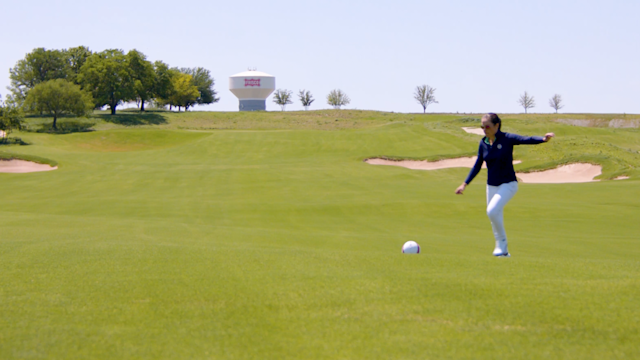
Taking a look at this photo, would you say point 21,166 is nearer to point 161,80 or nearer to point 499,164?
point 499,164

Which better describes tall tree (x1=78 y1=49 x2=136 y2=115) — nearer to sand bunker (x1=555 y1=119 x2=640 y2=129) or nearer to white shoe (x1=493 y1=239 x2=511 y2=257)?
sand bunker (x1=555 y1=119 x2=640 y2=129)

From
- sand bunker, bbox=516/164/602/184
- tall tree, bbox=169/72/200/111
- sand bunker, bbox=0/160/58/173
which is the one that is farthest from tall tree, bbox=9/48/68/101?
sand bunker, bbox=516/164/602/184

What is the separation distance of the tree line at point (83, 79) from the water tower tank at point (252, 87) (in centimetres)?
1259

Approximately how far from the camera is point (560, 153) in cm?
4159

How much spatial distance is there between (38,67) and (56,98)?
28222 mm

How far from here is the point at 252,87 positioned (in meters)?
109

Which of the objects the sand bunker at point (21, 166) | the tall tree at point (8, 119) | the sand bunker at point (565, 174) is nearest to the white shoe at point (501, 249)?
the sand bunker at point (565, 174)

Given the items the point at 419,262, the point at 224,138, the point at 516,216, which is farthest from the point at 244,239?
the point at 224,138

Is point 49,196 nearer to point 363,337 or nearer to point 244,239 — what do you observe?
point 244,239

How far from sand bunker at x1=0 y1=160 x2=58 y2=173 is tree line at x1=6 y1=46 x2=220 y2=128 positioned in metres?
36.3

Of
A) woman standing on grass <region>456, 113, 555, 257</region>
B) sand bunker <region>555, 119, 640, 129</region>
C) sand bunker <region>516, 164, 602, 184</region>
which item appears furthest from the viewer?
sand bunker <region>555, 119, 640, 129</region>

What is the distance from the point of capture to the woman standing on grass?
30.1ft

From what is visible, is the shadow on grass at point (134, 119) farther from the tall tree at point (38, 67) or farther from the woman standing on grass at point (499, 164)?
the woman standing on grass at point (499, 164)

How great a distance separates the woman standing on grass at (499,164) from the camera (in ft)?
30.1
